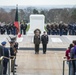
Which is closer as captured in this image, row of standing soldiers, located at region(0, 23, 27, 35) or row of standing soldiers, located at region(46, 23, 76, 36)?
row of standing soldiers, located at region(46, 23, 76, 36)

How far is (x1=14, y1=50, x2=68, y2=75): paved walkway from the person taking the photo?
49.1 ft

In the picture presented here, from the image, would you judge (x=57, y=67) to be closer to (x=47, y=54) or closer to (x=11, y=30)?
(x=47, y=54)

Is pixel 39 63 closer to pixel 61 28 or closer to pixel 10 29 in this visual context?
pixel 61 28

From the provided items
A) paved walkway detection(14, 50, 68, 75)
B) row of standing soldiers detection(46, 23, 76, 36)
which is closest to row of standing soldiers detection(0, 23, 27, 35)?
row of standing soldiers detection(46, 23, 76, 36)

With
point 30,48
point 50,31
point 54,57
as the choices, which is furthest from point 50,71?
point 50,31

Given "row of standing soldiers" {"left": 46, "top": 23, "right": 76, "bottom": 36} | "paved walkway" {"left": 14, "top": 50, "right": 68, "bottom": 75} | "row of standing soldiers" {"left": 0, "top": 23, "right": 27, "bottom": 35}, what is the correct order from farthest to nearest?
"row of standing soldiers" {"left": 0, "top": 23, "right": 27, "bottom": 35}, "row of standing soldiers" {"left": 46, "top": 23, "right": 76, "bottom": 36}, "paved walkway" {"left": 14, "top": 50, "right": 68, "bottom": 75}

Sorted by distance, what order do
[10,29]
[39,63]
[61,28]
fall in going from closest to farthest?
1. [39,63]
2. [61,28]
3. [10,29]

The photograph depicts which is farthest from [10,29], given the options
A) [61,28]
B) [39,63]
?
[39,63]

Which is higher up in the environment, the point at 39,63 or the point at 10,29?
the point at 10,29

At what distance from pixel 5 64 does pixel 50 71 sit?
301 cm

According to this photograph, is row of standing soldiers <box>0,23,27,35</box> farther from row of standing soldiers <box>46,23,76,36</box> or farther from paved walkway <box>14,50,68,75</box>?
paved walkway <box>14,50,68,75</box>

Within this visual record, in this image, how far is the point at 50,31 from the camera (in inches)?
1182

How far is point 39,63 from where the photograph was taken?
55.6ft
